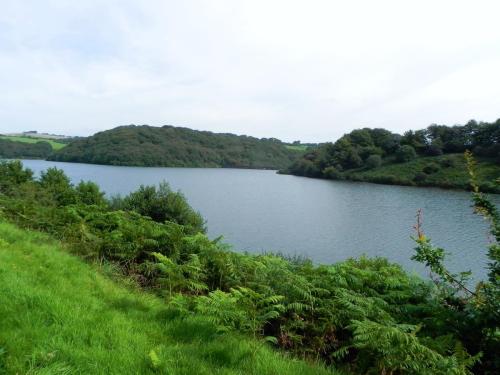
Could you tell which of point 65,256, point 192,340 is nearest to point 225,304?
point 192,340

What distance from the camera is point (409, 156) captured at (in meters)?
114

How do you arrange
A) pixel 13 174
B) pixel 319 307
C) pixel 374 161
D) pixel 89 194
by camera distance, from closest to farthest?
pixel 319 307 → pixel 89 194 → pixel 13 174 → pixel 374 161

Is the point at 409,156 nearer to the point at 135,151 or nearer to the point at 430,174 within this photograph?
the point at 430,174

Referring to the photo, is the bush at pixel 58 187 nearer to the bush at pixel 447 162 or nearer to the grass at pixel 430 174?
the grass at pixel 430 174

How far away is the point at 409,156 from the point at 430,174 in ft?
53.6

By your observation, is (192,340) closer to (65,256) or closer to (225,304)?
(225,304)

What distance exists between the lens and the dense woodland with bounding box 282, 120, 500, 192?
9512 cm

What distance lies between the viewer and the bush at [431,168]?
99238 millimetres

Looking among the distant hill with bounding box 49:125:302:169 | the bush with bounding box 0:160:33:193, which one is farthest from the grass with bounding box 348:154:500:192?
the distant hill with bounding box 49:125:302:169

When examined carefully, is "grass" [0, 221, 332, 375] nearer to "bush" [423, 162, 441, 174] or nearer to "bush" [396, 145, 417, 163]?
"bush" [423, 162, 441, 174]

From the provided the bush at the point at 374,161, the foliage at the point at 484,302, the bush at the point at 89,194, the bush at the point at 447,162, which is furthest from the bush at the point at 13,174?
the bush at the point at 374,161

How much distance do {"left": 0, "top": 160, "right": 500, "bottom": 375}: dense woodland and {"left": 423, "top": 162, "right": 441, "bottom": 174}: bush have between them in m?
101

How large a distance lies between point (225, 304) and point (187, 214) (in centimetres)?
1958

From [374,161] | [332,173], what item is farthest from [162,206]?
[374,161]
